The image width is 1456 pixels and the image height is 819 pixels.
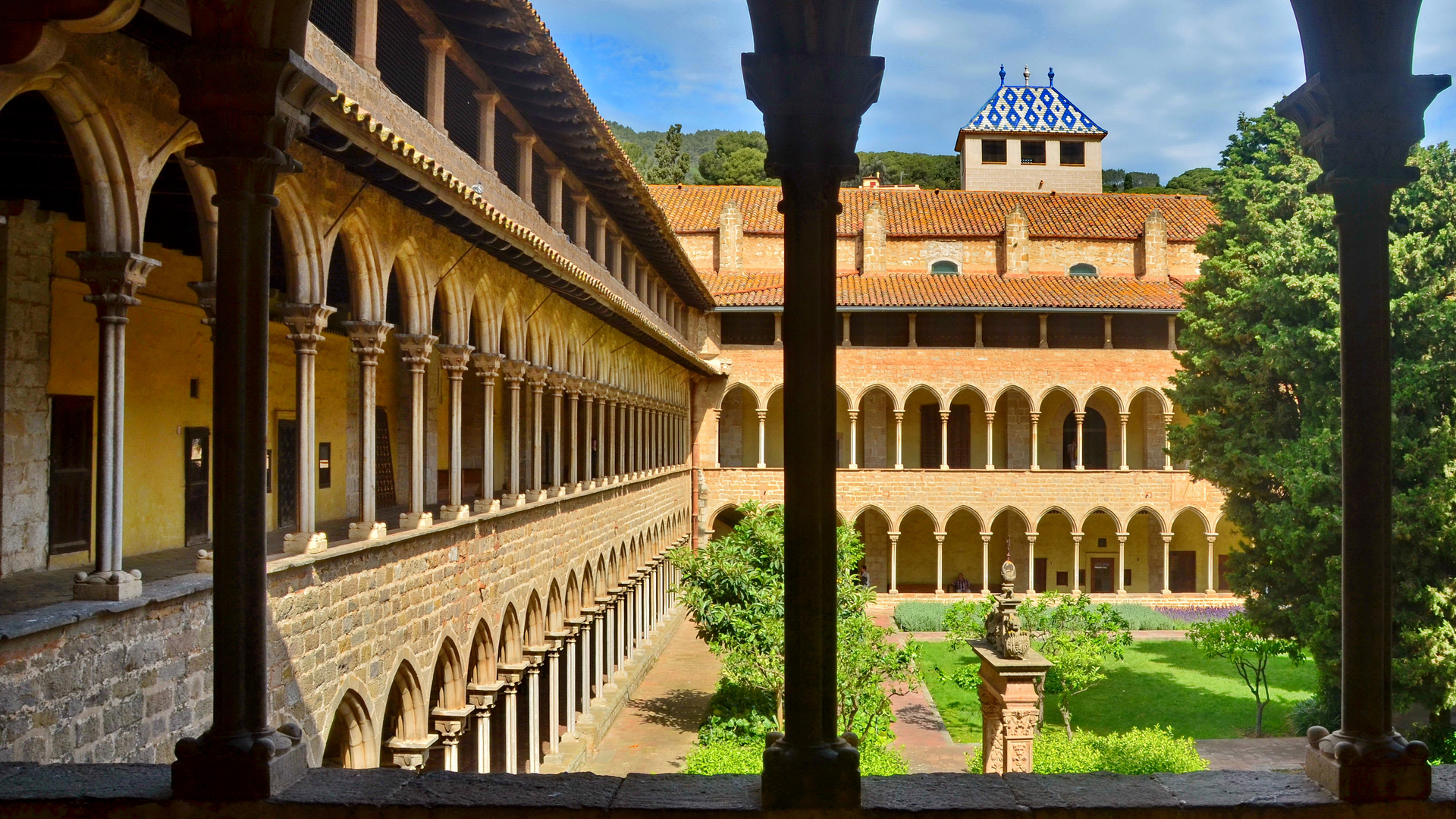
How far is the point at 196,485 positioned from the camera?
1108 cm

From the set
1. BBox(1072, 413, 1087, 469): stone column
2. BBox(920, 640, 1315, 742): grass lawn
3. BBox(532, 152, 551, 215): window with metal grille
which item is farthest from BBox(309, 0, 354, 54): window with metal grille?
BBox(1072, 413, 1087, 469): stone column

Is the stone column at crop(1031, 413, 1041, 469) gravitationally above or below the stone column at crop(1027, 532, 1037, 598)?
above

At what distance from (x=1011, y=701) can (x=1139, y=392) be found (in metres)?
23.4

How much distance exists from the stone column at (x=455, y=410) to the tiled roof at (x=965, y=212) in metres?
25.3

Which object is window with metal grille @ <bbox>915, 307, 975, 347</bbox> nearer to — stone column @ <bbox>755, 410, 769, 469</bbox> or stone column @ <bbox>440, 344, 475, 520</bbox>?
stone column @ <bbox>755, 410, 769, 469</bbox>

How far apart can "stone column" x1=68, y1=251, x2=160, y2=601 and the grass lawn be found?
49.0 ft

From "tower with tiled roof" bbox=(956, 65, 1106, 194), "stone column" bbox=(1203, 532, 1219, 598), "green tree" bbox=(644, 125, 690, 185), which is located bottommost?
"stone column" bbox=(1203, 532, 1219, 598)

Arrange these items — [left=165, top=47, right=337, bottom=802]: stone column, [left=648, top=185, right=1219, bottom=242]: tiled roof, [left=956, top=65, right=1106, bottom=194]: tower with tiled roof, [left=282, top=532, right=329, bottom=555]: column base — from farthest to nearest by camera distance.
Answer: [left=956, top=65, right=1106, bottom=194]: tower with tiled roof → [left=648, top=185, right=1219, bottom=242]: tiled roof → [left=282, top=532, right=329, bottom=555]: column base → [left=165, top=47, right=337, bottom=802]: stone column

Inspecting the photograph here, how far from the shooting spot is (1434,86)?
12.0 feet

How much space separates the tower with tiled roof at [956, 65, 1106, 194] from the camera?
45.3 metres

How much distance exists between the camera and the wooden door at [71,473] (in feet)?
28.0

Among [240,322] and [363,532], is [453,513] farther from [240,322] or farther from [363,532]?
[240,322]

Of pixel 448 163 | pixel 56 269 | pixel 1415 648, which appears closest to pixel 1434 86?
pixel 56 269

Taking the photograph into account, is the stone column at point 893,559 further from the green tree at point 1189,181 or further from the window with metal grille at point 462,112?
the green tree at point 1189,181
